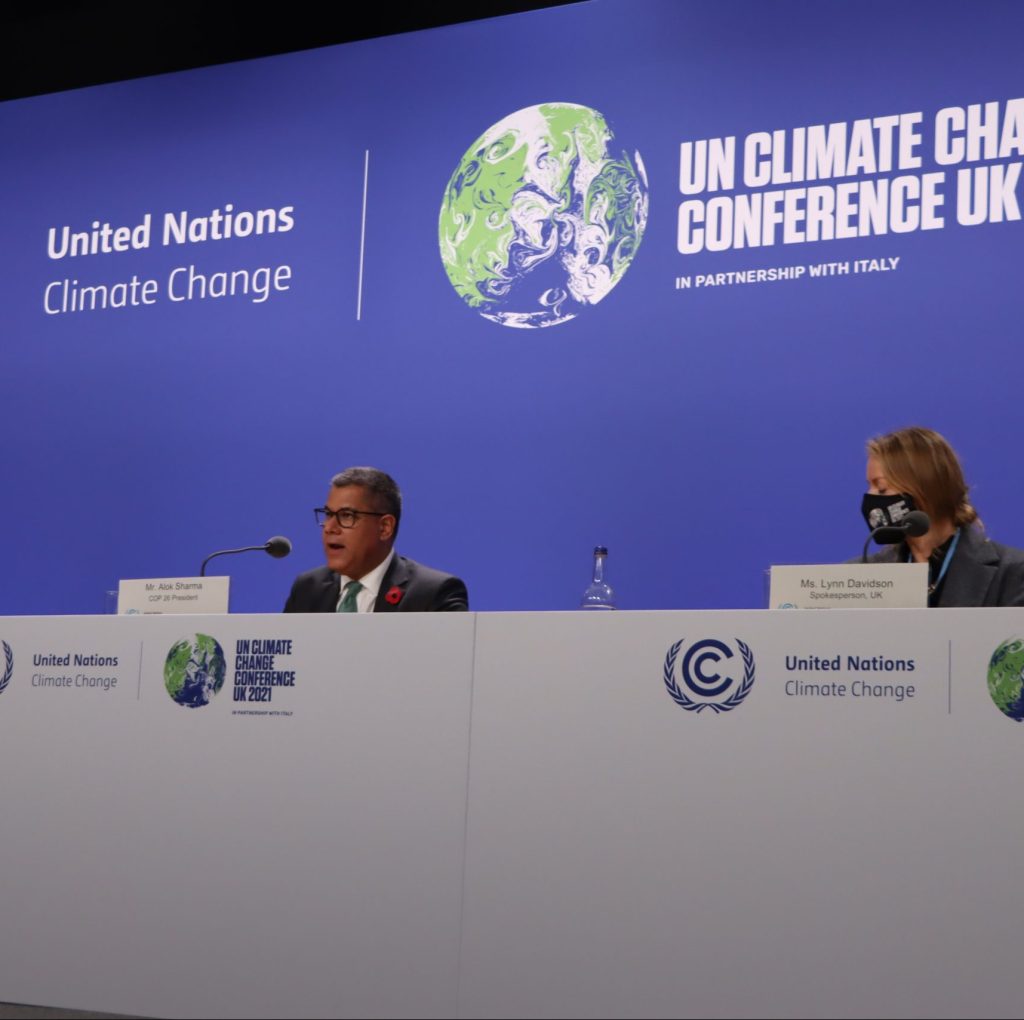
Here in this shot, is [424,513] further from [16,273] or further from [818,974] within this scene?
[818,974]

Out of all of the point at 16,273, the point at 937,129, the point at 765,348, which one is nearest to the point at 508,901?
the point at 765,348

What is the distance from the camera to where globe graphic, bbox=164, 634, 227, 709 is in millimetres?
2730

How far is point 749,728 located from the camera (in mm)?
2359

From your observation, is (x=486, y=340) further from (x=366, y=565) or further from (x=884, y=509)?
(x=884, y=509)

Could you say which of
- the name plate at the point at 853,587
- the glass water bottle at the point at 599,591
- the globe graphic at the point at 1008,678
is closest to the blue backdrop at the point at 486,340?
the glass water bottle at the point at 599,591

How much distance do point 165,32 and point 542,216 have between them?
5.88ft

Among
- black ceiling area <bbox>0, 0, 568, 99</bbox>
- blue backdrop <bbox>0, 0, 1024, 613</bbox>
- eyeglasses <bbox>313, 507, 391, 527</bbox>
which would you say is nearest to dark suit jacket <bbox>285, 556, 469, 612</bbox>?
eyeglasses <bbox>313, 507, 391, 527</bbox>

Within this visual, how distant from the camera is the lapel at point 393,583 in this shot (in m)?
3.75

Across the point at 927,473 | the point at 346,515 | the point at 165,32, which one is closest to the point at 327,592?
the point at 346,515

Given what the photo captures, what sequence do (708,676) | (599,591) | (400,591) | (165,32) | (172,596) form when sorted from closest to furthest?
(708,676) < (172,596) < (400,591) < (599,591) < (165,32)

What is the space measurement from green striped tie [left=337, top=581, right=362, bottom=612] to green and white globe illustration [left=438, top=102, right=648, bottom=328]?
1.20 metres

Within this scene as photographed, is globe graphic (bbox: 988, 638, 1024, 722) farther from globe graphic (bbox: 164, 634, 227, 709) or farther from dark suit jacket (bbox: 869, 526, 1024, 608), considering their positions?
globe graphic (bbox: 164, 634, 227, 709)

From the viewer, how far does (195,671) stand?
9.05ft

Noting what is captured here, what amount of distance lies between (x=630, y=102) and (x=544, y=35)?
1.37 ft
